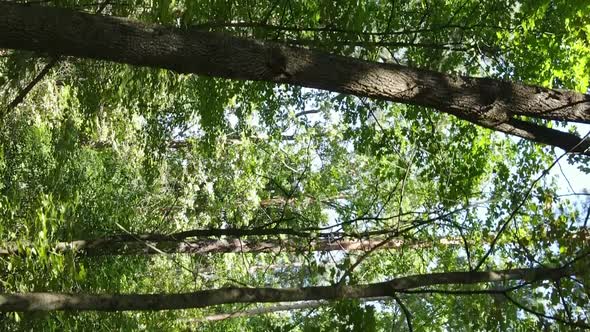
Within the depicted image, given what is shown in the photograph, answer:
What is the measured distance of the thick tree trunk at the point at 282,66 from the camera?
282cm

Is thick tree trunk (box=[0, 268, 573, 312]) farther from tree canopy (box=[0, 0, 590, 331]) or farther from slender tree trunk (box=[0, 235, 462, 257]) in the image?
slender tree trunk (box=[0, 235, 462, 257])

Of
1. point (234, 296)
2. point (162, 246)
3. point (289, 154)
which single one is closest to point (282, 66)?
point (234, 296)

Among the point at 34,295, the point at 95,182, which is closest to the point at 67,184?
the point at 95,182

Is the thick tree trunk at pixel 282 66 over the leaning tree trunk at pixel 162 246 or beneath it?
over

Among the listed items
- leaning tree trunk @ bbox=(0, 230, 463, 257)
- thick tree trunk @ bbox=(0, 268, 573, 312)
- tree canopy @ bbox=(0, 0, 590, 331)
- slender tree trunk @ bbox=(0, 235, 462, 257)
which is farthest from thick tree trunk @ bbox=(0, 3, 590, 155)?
slender tree trunk @ bbox=(0, 235, 462, 257)

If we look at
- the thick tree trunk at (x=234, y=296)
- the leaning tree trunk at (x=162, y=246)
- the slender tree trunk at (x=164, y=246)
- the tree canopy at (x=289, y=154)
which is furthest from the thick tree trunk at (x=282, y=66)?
the slender tree trunk at (x=164, y=246)

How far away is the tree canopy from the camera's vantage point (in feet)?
10.8

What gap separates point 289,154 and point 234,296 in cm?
1082

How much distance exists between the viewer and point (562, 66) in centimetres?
711

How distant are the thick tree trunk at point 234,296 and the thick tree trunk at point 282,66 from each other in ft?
2.76

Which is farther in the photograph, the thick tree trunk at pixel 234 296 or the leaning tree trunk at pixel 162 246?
the leaning tree trunk at pixel 162 246

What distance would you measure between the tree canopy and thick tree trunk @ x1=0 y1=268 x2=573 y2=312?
11 mm

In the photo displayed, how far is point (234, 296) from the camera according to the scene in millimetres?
3312

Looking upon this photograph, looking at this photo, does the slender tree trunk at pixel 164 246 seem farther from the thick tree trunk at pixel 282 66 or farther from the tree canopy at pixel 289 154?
the thick tree trunk at pixel 282 66
